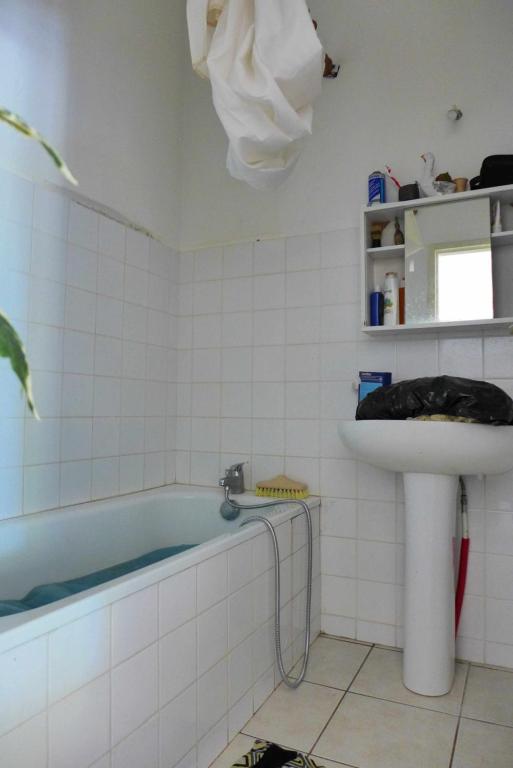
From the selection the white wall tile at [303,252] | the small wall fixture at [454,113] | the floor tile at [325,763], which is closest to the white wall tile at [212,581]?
the floor tile at [325,763]

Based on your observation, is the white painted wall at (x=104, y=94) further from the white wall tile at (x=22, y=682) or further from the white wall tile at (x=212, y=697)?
the white wall tile at (x=212, y=697)

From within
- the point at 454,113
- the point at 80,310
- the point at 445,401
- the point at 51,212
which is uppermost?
the point at 454,113

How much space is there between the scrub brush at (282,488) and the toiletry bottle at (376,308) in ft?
2.30

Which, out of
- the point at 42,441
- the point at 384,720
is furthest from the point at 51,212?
the point at 384,720

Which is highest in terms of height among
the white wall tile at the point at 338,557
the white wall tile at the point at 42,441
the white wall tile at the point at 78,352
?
the white wall tile at the point at 78,352

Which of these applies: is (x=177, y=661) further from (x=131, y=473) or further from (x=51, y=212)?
(x=51, y=212)

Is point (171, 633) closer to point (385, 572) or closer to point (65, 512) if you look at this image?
point (65, 512)

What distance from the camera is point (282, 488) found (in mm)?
2014

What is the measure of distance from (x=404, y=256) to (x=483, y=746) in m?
1.52

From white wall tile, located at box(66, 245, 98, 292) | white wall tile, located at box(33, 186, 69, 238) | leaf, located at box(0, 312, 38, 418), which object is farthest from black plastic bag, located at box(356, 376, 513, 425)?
leaf, located at box(0, 312, 38, 418)

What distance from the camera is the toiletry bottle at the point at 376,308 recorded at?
1.88m

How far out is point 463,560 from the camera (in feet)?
5.71

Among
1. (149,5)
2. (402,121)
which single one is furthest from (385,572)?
(149,5)

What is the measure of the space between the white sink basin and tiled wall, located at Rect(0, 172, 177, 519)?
97 cm
